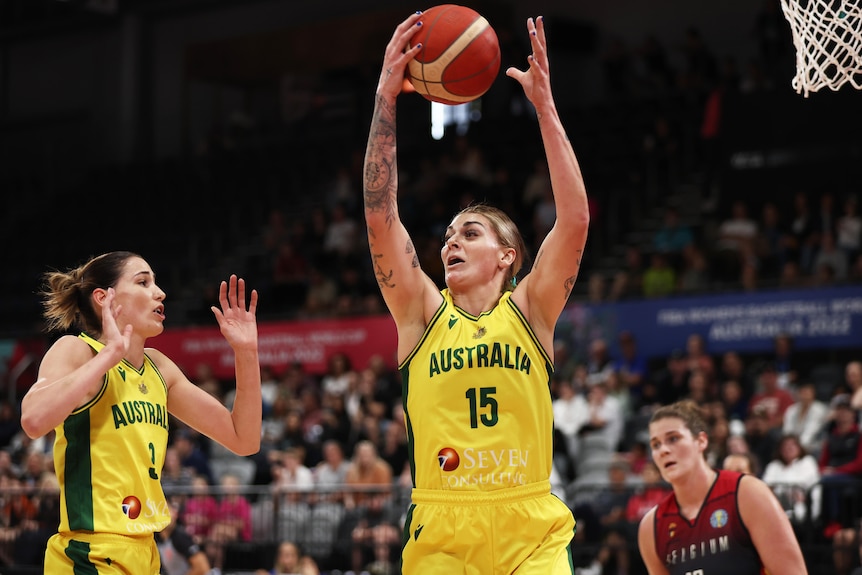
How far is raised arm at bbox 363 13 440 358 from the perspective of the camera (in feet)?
14.2

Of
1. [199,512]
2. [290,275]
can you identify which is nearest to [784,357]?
[199,512]

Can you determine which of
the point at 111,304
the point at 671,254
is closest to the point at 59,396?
the point at 111,304

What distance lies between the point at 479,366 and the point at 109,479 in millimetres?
1416

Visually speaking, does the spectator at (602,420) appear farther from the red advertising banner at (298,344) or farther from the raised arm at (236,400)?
the raised arm at (236,400)

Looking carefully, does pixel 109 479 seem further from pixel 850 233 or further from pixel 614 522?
pixel 850 233

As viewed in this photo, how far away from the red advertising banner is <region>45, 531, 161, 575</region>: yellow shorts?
36.1 ft

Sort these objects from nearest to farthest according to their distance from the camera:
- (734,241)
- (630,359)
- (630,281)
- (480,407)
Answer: (480,407), (630,359), (734,241), (630,281)

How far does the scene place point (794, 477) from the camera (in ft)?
32.9

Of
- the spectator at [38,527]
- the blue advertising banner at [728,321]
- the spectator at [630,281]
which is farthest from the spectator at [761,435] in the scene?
the spectator at [38,527]

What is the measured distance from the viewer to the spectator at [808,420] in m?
10.9

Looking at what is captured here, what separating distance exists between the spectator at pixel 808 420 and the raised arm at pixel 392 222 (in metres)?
7.41

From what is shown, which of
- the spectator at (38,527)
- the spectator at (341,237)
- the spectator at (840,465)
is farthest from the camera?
the spectator at (341,237)

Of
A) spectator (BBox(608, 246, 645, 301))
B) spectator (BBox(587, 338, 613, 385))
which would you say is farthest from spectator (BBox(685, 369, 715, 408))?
spectator (BBox(608, 246, 645, 301))

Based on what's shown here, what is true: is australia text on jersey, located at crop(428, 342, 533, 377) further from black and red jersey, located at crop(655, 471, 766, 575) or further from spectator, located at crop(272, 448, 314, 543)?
spectator, located at crop(272, 448, 314, 543)
